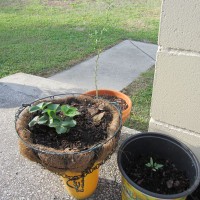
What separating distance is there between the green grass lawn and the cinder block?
183 centimetres

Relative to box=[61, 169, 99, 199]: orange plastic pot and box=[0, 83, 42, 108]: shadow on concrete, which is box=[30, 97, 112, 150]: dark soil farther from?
box=[0, 83, 42, 108]: shadow on concrete

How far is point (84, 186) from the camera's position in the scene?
5.65 ft

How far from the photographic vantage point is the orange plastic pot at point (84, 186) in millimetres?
1671

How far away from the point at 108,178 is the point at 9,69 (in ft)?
8.50

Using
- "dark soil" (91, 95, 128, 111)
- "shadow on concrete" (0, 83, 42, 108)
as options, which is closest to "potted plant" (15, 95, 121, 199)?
"dark soil" (91, 95, 128, 111)

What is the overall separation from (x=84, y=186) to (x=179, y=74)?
0.91 m

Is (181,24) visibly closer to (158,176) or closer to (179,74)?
(179,74)

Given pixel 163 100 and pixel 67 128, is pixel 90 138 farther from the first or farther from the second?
pixel 163 100

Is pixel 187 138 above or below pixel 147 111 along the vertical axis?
above

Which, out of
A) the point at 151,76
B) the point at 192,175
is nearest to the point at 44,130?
the point at 192,175

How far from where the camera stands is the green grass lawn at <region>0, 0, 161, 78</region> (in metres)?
4.20

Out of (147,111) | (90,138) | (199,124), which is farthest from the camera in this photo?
(147,111)

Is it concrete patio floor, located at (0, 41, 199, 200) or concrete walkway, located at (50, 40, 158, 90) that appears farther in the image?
concrete walkway, located at (50, 40, 158, 90)

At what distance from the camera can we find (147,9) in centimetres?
690
